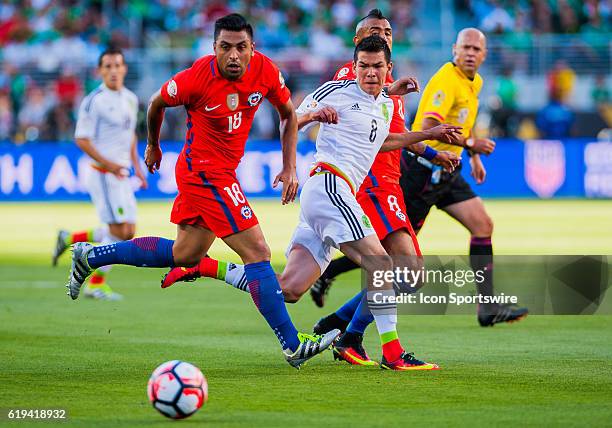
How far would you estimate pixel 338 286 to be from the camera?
14.3 m

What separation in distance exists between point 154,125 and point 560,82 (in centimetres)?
2154

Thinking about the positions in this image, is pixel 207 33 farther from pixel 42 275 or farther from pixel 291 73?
pixel 42 275

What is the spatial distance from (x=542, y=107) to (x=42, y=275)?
17.0 m

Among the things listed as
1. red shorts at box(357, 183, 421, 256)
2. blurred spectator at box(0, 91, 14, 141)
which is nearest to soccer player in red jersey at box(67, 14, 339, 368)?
red shorts at box(357, 183, 421, 256)

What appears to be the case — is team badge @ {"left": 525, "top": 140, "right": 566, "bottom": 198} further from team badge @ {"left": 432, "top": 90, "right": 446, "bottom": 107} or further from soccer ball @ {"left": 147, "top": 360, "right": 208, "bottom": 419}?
soccer ball @ {"left": 147, "top": 360, "right": 208, "bottom": 419}

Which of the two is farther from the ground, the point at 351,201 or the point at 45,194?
the point at 351,201

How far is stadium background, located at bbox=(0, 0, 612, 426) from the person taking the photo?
7.14m

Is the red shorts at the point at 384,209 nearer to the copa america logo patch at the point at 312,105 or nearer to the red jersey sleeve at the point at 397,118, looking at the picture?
the red jersey sleeve at the point at 397,118

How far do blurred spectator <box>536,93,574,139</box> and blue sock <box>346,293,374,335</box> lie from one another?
2016 cm

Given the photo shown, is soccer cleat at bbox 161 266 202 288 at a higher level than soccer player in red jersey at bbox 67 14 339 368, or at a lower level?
lower

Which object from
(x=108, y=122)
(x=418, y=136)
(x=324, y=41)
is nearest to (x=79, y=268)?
(x=418, y=136)

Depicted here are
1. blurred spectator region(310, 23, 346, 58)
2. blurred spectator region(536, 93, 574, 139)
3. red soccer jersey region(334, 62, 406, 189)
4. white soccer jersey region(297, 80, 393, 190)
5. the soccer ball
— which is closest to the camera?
the soccer ball

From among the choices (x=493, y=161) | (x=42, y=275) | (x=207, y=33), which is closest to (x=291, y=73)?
(x=207, y=33)

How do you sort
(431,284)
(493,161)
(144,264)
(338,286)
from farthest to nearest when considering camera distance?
(493,161), (338,286), (431,284), (144,264)
